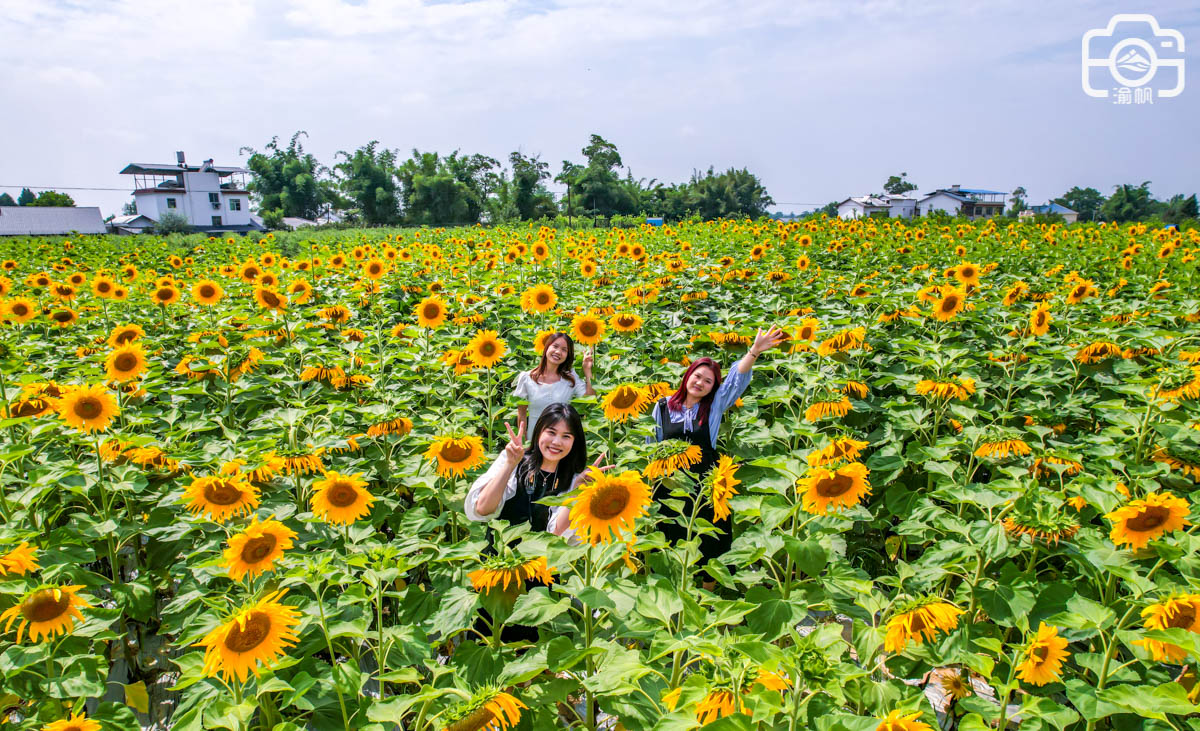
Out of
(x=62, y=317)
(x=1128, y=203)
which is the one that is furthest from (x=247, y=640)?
(x=1128, y=203)

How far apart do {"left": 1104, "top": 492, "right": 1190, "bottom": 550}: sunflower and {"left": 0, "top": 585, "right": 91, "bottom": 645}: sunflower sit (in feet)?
12.3

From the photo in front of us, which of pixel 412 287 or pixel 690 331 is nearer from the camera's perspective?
pixel 690 331

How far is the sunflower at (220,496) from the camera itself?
2568mm

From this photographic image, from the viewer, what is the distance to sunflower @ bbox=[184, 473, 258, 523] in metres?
2.57

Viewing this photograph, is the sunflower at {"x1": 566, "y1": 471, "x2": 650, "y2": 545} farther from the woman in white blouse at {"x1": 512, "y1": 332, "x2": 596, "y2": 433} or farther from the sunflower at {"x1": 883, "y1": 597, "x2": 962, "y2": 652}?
the woman in white blouse at {"x1": 512, "y1": 332, "x2": 596, "y2": 433}

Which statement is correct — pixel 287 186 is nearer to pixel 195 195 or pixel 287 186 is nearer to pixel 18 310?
pixel 195 195

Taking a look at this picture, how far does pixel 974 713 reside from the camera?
1.94m

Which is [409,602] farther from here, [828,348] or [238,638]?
[828,348]

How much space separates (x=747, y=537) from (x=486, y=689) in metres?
1.37

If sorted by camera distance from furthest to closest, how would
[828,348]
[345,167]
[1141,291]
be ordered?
[345,167], [1141,291], [828,348]

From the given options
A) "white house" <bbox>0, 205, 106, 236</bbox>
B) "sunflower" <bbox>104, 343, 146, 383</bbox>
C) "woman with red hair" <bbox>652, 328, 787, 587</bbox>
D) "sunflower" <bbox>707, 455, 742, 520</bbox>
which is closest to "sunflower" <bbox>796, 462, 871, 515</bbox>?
"sunflower" <bbox>707, 455, 742, 520</bbox>

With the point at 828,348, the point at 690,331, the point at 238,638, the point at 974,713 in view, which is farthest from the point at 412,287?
the point at 974,713

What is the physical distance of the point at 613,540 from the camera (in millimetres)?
2168

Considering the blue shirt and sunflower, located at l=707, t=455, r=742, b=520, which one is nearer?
sunflower, located at l=707, t=455, r=742, b=520
